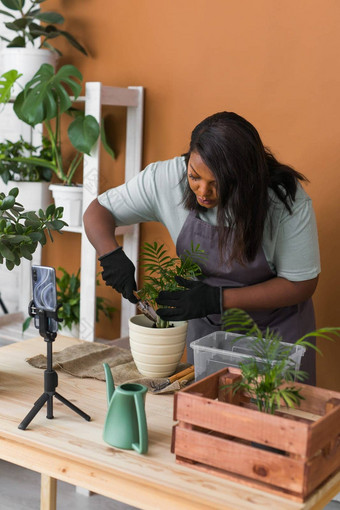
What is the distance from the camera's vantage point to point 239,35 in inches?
116

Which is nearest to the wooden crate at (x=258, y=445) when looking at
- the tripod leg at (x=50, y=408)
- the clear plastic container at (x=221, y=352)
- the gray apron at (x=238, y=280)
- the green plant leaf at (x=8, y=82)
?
the clear plastic container at (x=221, y=352)

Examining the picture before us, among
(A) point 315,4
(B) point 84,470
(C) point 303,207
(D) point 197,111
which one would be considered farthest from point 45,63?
(B) point 84,470

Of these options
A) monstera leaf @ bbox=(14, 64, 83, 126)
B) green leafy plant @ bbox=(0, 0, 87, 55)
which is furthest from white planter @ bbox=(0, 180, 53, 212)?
green leafy plant @ bbox=(0, 0, 87, 55)

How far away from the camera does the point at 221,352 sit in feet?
5.45

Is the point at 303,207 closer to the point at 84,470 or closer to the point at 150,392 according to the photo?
the point at 150,392

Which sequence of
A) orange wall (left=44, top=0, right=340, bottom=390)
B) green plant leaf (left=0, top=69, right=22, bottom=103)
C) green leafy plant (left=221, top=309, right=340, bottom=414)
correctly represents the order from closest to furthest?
green leafy plant (left=221, top=309, right=340, bottom=414) < orange wall (left=44, top=0, right=340, bottom=390) < green plant leaf (left=0, top=69, right=22, bottom=103)

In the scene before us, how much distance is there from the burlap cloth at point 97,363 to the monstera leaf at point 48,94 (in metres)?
1.41

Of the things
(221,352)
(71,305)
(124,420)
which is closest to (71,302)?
(71,305)

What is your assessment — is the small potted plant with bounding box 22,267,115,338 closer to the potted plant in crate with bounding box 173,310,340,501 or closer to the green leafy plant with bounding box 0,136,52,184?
the green leafy plant with bounding box 0,136,52,184

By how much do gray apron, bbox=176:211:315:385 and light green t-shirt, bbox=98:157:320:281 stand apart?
0.12ft

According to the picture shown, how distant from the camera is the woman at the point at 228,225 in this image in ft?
6.14

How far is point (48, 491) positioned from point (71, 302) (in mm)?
1870

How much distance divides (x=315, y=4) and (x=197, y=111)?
69cm

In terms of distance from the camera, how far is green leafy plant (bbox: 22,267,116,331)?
11.2 feet
